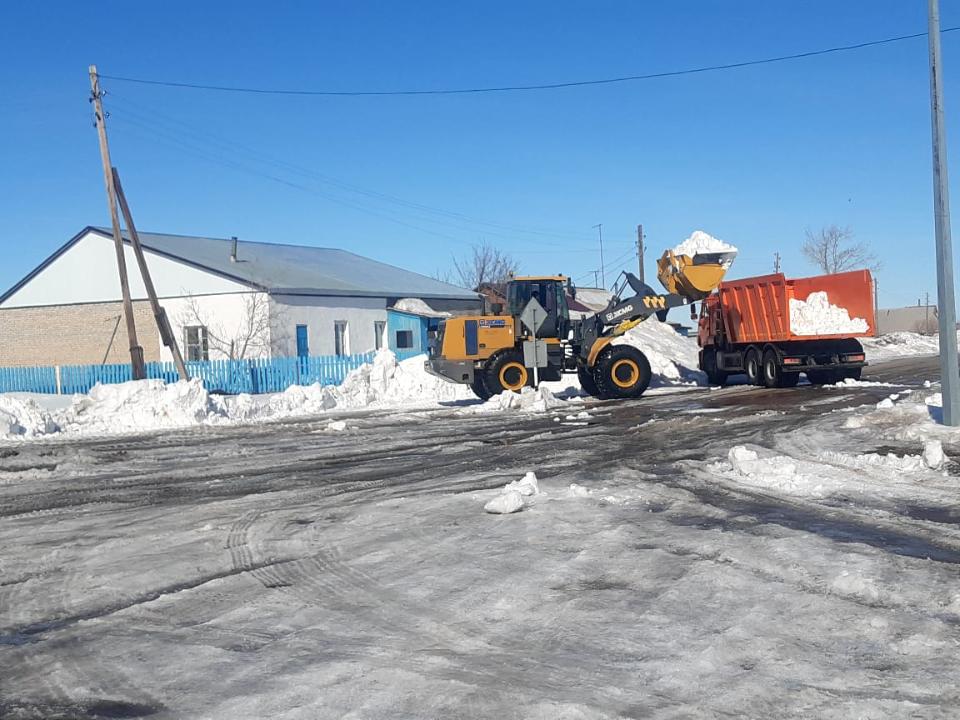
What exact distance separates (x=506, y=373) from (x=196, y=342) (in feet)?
59.4

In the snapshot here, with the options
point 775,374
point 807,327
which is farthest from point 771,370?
point 807,327

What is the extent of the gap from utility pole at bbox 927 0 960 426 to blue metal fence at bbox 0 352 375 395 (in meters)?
21.5

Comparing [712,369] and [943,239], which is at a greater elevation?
[943,239]

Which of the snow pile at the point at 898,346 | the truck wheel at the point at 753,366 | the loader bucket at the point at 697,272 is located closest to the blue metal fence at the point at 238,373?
the loader bucket at the point at 697,272

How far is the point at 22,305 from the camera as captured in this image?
137 feet

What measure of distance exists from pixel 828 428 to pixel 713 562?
891 centimetres

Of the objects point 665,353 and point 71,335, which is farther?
point 71,335

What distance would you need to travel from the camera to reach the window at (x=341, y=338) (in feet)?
128

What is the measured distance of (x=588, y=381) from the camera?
24688 millimetres

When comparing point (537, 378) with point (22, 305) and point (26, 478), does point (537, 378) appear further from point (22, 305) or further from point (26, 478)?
point (22, 305)

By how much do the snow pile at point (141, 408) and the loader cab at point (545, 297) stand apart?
7761 mm

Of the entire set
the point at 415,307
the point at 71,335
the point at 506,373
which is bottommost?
the point at 506,373

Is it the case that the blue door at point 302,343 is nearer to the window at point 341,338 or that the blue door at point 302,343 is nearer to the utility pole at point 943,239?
the window at point 341,338

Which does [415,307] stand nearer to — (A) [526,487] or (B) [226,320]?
(B) [226,320]
